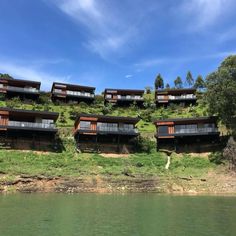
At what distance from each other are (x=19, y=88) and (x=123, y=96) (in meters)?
32.8

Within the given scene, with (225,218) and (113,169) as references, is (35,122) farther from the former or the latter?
(225,218)

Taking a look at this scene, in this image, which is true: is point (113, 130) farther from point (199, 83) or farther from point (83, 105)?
point (199, 83)

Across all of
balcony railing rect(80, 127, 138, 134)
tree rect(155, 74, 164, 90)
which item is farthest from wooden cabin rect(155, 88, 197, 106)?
tree rect(155, 74, 164, 90)

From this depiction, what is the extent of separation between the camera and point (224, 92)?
65.6 metres

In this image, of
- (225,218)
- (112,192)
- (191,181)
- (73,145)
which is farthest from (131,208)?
(73,145)

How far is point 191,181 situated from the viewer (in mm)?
55688

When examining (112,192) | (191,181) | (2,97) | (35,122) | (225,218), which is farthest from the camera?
(2,97)

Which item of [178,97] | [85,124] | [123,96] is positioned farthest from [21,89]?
[178,97]

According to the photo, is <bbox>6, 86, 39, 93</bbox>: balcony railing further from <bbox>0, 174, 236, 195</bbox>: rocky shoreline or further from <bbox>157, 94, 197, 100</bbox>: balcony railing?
<bbox>0, 174, 236, 195</bbox>: rocky shoreline

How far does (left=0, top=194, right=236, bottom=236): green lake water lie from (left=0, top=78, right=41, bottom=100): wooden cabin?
222 feet

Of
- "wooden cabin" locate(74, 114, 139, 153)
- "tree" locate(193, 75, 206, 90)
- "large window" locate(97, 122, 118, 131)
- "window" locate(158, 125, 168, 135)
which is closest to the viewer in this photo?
"wooden cabin" locate(74, 114, 139, 153)

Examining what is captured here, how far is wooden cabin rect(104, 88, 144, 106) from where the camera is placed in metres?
114

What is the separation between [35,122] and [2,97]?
3207cm

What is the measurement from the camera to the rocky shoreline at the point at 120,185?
163 ft
